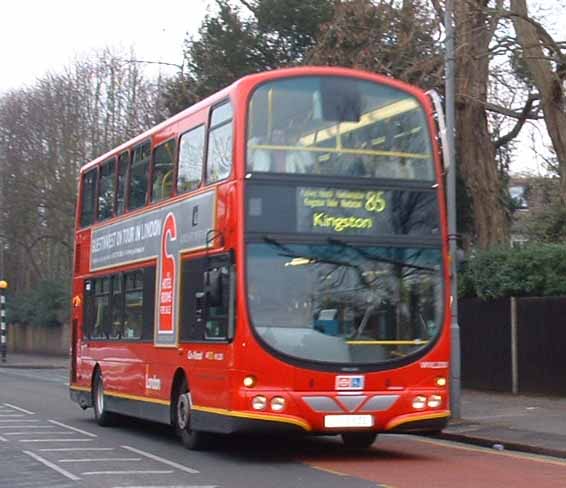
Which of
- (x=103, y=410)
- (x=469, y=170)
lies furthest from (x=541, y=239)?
(x=103, y=410)

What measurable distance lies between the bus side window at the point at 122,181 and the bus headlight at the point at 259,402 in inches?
251

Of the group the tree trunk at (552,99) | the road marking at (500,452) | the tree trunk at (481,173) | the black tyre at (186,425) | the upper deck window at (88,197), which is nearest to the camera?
the road marking at (500,452)

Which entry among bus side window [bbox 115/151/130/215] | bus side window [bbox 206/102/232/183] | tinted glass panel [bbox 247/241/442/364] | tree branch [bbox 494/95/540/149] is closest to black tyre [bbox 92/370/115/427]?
bus side window [bbox 115/151/130/215]

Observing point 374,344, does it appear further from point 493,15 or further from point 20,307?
point 20,307

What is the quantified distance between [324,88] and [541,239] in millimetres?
17919

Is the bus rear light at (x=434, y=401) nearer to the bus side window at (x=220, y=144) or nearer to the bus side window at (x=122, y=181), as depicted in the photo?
the bus side window at (x=220, y=144)

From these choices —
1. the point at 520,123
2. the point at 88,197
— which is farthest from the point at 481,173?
the point at 88,197

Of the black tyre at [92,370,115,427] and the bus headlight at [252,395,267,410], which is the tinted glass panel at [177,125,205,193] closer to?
the bus headlight at [252,395,267,410]

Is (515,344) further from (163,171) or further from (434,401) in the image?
(434,401)

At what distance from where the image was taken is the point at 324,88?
47.5ft

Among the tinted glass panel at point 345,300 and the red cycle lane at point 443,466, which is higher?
the tinted glass panel at point 345,300

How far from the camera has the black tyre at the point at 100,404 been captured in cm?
2006

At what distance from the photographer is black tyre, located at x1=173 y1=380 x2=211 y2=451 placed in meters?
15.3

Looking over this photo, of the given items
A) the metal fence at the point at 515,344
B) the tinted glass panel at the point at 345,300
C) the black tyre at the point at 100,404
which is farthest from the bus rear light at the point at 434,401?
the metal fence at the point at 515,344
